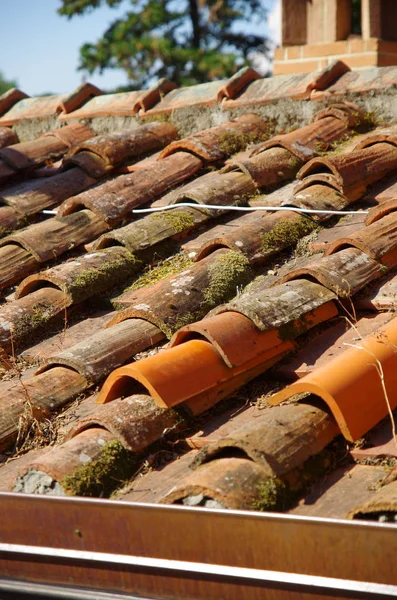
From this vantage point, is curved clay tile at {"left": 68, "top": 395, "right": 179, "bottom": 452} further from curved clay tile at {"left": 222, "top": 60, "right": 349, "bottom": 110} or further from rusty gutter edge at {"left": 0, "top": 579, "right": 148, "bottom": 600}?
curved clay tile at {"left": 222, "top": 60, "right": 349, "bottom": 110}

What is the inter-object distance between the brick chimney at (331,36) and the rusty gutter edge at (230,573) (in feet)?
23.9

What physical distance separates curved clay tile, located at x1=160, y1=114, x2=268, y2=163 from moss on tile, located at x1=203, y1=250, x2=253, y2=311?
1.40 meters

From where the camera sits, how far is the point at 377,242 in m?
2.99

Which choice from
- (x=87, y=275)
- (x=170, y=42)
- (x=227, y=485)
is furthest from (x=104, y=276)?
(x=170, y=42)

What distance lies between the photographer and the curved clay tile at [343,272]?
2.78 m

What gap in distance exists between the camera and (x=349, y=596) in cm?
173

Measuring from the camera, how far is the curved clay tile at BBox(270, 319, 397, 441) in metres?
2.15

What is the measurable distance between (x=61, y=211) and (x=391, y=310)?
6.78ft

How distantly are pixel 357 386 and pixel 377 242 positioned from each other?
95cm

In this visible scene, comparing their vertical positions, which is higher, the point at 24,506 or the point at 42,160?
the point at 42,160

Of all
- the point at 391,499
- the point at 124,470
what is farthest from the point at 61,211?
the point at 391,499

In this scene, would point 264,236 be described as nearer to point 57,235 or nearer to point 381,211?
point 381,211

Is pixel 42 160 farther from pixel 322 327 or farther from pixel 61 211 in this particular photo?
pixel 322 327

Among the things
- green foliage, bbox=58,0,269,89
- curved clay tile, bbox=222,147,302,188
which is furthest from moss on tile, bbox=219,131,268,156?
green foliage, bbox=58,0,269,89
